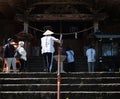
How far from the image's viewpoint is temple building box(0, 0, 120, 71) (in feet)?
66.4

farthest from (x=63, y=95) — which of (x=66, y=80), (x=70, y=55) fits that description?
(x=70, y=55)

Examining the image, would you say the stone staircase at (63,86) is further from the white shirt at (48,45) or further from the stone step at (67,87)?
the white shirt at (48,45)

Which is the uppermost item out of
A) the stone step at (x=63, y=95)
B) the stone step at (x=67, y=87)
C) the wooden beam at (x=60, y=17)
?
the wooden beam at (x=60, y=17)

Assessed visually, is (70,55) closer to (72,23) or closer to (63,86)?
(72,23)

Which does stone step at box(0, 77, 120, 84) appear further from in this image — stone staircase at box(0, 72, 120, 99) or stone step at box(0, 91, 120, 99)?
stone step at box(0, 91, 120, 99)

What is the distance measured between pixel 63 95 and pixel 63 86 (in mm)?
484

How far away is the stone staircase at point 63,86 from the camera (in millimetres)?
10461

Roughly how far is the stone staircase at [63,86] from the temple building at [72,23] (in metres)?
7.67

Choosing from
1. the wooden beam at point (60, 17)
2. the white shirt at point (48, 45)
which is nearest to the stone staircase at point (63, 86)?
the white shirt at point (48, 45)

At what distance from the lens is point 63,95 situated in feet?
34.1

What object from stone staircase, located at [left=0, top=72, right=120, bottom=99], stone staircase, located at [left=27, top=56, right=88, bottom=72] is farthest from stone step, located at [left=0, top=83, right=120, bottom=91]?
stone staircase, located at [left=27, top=56, right=88, bottom=72]

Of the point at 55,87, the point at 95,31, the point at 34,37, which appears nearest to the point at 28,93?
the point at 55,87

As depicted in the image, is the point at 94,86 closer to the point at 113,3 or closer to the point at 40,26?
the point at 113,3

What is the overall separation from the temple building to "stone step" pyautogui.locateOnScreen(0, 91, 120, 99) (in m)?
8.55
